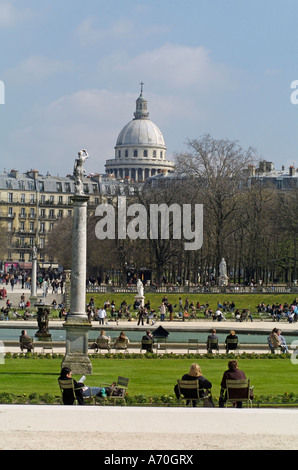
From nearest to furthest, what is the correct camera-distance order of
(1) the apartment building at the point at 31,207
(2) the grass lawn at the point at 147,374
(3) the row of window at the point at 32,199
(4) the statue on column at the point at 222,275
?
(2) the grass lawn at the point at 147,374
(4) the statue on column at the point at 222,275
(1) the apartment building at the point at 31,207
(3) the row of window at the point at 32,199

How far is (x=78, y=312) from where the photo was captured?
2930 centimetres

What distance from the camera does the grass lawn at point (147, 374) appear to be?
2530 cm

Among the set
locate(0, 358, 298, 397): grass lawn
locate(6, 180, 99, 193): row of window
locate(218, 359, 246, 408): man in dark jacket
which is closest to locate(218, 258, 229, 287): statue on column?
locate(0, 358, 298, 397): grass lawn

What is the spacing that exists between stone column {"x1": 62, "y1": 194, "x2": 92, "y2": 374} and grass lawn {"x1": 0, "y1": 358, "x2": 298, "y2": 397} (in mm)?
557

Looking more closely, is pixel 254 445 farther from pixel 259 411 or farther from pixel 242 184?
pixel 242 184

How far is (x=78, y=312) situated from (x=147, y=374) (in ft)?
8.23

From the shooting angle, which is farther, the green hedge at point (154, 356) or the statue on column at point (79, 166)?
the green hedge at point (154, 356)

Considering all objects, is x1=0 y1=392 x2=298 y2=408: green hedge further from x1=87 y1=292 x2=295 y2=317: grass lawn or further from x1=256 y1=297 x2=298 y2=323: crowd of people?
x1=87 y1=292 x2=295 y2=317: grass lawn

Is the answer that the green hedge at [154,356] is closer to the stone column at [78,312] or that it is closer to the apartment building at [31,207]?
the stone column at [78,312]

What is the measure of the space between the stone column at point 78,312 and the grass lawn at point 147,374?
56 cm

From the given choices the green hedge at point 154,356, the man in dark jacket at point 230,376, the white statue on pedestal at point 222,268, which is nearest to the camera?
the man in dark jacket at point 230,376

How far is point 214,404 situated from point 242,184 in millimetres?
69087

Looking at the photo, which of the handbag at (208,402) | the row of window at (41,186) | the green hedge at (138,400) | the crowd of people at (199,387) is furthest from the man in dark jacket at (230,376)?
the row of window at (41,186)

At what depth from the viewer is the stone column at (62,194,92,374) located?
1140 inches
